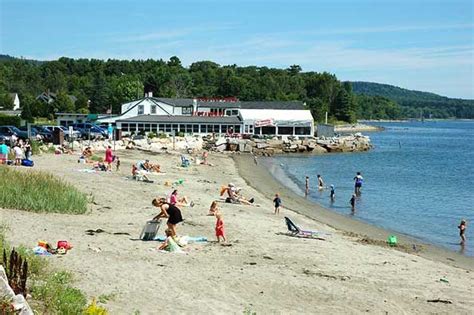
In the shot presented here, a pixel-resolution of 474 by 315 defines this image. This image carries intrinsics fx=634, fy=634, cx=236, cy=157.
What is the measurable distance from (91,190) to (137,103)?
2026 inches

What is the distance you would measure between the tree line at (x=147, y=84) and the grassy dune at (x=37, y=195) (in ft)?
204

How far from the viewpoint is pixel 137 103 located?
77.1 m

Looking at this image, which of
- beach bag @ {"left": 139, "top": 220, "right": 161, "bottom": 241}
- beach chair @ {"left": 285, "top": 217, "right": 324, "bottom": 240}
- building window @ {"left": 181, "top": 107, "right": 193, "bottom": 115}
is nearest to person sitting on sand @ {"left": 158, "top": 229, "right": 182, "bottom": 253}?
beach bag @ {"left": 139, "top": 220, "right": 161, "bottom": 241}

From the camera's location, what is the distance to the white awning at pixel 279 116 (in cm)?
7969

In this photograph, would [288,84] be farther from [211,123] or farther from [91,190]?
[91,190]

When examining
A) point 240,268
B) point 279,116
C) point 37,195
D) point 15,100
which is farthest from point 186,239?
point 15,100

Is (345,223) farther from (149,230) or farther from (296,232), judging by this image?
(149,230)

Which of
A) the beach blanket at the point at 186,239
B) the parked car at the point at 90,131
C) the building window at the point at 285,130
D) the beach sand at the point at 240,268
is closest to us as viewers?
the beach sand at the point at 240,268

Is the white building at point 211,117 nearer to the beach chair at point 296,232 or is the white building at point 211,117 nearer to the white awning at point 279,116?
the white awning at point 279,116

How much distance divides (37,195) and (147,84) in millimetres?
105000

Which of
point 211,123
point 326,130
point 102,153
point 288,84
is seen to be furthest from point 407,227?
point 288,84

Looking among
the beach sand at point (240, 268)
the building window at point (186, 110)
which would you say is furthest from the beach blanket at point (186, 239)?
the building window at point (186, 110)

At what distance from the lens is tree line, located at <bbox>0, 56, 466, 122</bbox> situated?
335 feet

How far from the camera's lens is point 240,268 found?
50.3ft
